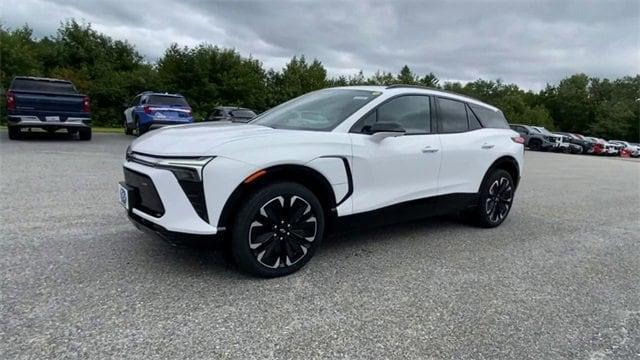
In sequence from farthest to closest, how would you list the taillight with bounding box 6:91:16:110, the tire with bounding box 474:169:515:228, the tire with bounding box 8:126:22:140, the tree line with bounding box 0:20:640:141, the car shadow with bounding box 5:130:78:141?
the tree line with bounding box 0:20:640:141
the car shadow with bounding box 5:130:78:141
the tire with bounding box 8:126:22:140
the taillight with bounding box 6:91:16:110
the tire with bounding box 474:169:515:228

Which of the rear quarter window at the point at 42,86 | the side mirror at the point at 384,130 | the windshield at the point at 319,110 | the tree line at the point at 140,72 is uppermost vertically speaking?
the tree line at the point at 140,72

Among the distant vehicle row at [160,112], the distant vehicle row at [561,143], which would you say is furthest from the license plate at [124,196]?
the distant vehicle row at [561,143]

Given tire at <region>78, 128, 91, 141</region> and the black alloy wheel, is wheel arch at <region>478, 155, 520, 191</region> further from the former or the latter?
tire at <region>78, 128, 91, 141</region>

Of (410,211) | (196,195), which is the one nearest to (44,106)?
(196,195)

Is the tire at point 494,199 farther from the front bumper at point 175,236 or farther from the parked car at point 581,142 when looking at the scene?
the parked car at point 581,142

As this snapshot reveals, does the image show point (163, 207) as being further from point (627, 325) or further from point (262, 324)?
point (627, 325)

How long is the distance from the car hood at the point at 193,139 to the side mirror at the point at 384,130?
0.84 metres

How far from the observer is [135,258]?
3.62m

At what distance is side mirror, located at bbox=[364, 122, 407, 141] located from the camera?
11.7ft

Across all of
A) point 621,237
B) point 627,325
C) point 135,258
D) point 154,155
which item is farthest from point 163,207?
point 621,237

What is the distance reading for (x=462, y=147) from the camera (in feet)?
15.2

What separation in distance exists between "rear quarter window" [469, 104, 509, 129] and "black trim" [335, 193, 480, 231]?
0.95 m

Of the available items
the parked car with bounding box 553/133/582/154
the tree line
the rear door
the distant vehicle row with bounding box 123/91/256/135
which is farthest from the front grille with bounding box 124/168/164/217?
the parked car with bounding box 553/133/582/154

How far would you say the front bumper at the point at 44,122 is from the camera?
11.3 meters
